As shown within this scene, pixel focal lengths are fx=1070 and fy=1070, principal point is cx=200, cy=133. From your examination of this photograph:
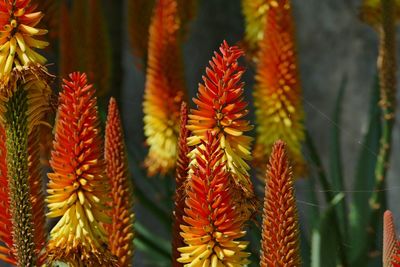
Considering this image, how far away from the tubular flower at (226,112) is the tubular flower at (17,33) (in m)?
0.20

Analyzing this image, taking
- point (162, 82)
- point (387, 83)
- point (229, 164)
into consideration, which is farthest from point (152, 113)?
point (229, 164)

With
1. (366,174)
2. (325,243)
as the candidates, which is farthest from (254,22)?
(325,243)

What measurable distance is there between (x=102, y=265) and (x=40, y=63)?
0.26 meters

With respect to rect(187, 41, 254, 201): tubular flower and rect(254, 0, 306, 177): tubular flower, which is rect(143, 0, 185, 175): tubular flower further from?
rect(187, 41, 254, 201): tubular flower

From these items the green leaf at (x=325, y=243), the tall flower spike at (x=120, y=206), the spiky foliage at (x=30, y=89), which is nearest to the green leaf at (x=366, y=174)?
the green leaf at (x=325, y=243)

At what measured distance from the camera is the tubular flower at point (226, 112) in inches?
47.1

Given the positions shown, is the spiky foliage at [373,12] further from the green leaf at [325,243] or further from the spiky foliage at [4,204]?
the spiky foliage at [4,204]

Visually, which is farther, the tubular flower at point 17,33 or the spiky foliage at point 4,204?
the spiky foliage at point 4,204

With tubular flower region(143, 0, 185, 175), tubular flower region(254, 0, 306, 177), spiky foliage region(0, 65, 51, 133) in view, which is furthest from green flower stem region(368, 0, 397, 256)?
spiky foliage region(0, 65, 51, 133)

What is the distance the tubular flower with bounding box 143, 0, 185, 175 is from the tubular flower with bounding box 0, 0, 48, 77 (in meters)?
0.94

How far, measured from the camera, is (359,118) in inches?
142

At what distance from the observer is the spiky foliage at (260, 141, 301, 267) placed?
122 cm

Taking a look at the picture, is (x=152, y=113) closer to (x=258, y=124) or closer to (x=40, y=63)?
(x=258, y=124)

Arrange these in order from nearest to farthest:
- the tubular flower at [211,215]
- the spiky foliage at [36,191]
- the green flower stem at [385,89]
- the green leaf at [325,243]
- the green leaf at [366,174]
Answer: the tubular flower at [211,215]
the spiky foliage at [36,191]
the green leaf at [325,243]
the green flower stem at [385,89]
the green leaf at [366,174]
